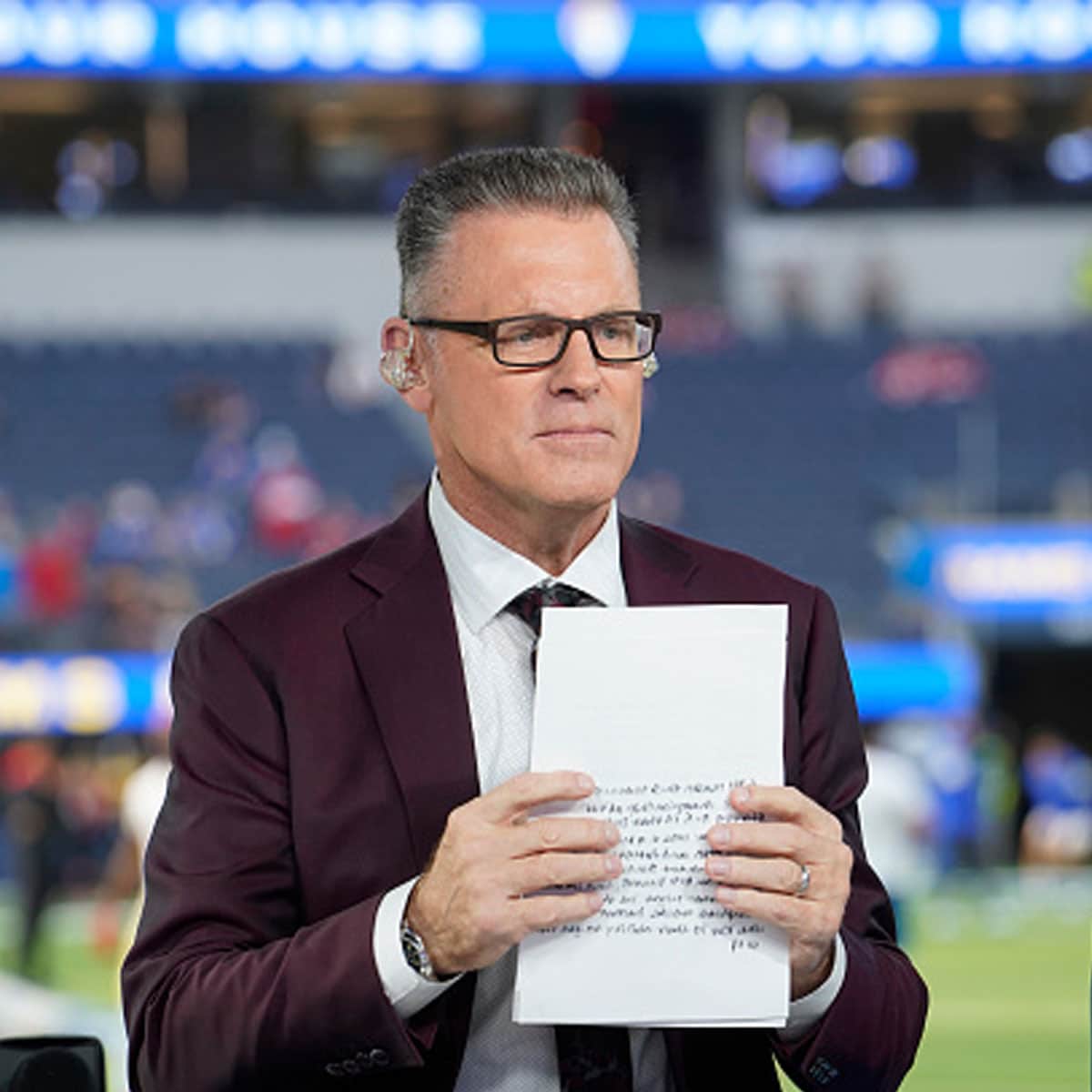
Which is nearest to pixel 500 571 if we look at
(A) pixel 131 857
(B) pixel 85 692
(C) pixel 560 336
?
(C) pixel 560 336

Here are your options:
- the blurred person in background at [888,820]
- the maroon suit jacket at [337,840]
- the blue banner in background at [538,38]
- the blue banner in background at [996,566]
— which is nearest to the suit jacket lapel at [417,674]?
the maroon suit jacket at [337,840]

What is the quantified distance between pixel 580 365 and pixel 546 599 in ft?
0.84

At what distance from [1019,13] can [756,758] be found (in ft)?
80.9

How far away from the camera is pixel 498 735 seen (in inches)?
91.8

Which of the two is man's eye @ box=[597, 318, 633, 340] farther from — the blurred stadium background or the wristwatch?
the blurred stadium background

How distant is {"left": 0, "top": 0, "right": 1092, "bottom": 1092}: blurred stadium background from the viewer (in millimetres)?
19422

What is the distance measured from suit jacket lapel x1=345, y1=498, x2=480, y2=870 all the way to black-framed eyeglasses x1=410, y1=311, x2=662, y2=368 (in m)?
0.27

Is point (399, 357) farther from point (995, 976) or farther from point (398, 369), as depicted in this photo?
point (995, 976)

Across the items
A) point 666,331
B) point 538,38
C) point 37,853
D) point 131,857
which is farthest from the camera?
point 538,38

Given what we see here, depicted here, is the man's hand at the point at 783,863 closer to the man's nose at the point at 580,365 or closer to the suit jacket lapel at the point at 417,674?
the suit jacket lapel at the point at 417,674

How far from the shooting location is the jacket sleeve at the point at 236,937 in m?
2.14

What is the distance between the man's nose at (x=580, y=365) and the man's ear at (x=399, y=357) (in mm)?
238

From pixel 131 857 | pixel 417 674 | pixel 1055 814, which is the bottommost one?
pixel 1055 814

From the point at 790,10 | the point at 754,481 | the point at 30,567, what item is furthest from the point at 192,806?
the point at 790,10
